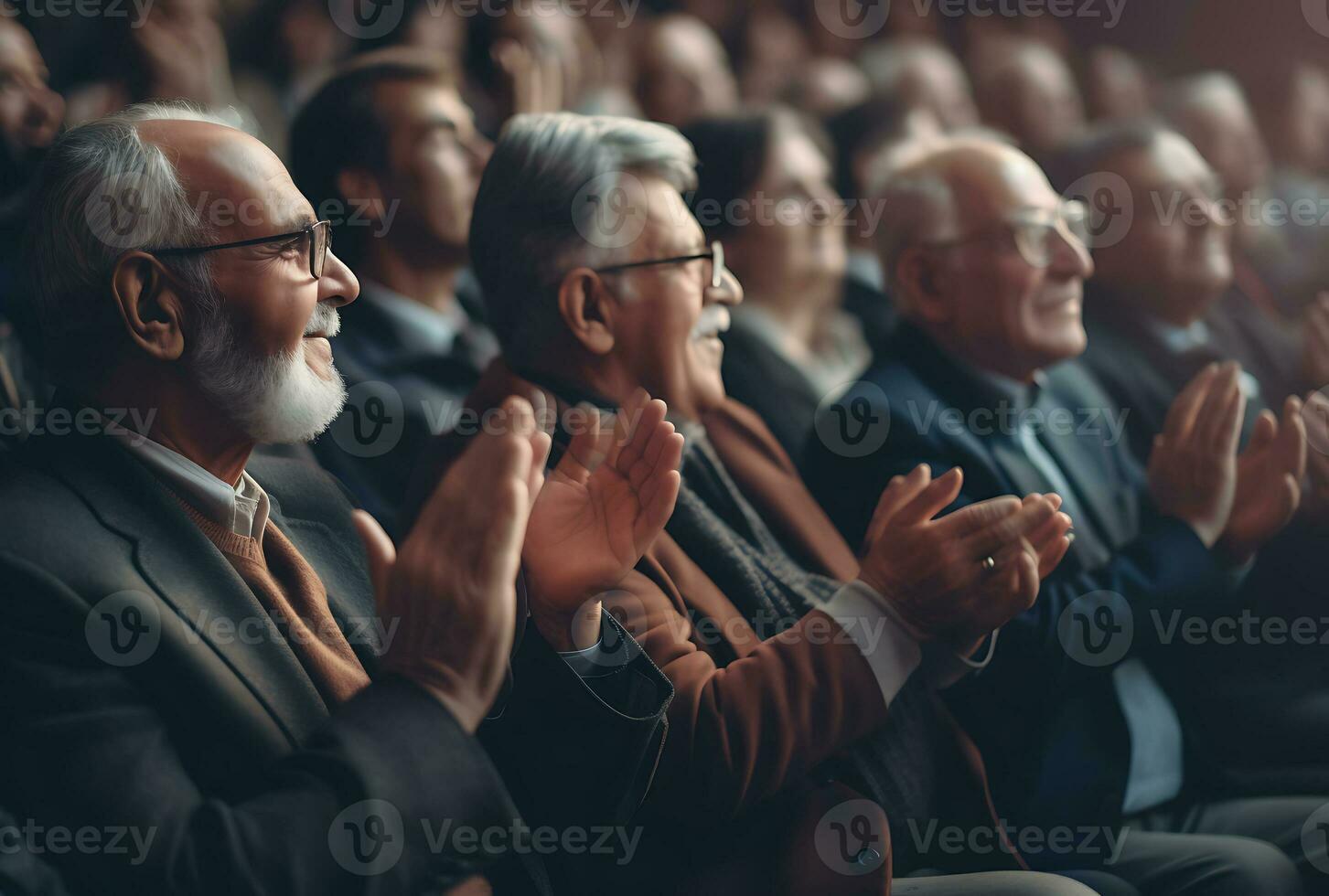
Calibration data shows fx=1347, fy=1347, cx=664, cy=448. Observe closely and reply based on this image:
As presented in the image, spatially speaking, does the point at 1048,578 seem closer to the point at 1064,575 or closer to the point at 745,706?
the point at 1064,575

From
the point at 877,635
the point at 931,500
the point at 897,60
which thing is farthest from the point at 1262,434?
the point at 897,60

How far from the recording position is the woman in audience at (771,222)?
121 inches

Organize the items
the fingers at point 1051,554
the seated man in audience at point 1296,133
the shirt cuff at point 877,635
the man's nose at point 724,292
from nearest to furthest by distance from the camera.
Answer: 1. the shirt cuff at point 877,635
2. the fingers at point 1051,554
3. the man's nose at point 724,292
4. the seated man in audience at point 1296,133

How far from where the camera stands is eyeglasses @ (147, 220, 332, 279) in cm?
155

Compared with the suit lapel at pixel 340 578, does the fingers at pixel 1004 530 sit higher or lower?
higher

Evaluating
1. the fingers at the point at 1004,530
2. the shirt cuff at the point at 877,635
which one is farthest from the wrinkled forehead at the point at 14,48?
the fingers at the point at 1004,530

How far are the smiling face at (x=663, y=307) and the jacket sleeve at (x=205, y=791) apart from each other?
29.4 inches

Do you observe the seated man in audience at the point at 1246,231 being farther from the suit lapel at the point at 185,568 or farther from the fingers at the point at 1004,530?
the suit lapel at the point at 185,568

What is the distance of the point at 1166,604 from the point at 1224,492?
231 mm

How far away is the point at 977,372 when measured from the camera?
8.04 ft

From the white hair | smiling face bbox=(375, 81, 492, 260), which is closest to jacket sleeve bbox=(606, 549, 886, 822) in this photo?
the white hair

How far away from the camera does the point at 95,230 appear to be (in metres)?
1.52

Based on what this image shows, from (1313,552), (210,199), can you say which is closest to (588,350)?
(210,199)

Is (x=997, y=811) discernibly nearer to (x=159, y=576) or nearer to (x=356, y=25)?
(x=159, y=576)
